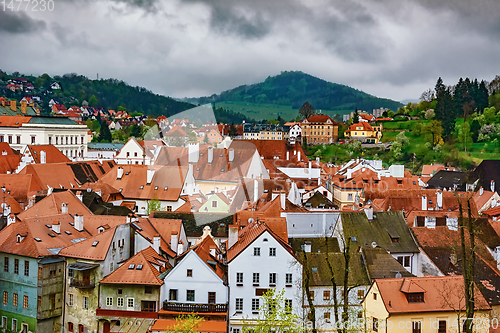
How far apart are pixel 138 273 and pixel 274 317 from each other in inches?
312

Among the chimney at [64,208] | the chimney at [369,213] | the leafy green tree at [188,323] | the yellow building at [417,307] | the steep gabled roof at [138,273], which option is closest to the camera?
the leafy green tree at [188,323]

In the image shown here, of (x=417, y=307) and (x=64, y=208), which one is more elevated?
(x=64, y=208)

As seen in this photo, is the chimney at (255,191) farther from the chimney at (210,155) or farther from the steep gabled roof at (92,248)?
the steep gabled roof at (92,248)

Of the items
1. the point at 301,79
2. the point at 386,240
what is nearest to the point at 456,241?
the point at 386,240

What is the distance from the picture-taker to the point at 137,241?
33.3 metres

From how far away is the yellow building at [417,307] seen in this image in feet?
83.4

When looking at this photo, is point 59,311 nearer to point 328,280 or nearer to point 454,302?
point 328,280

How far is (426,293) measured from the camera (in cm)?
2617

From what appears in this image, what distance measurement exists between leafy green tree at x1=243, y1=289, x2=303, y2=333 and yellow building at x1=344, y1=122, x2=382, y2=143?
324ft

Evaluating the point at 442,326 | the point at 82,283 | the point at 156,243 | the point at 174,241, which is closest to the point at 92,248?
the point at 82,283

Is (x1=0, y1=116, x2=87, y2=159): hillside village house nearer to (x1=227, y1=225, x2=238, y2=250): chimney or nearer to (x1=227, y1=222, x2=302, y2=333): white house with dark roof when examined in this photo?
→ (x1=227, y1=225, x2=238, y2=250): chimney

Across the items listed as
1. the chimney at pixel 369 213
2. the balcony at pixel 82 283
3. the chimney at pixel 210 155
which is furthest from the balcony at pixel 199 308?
the chimney at pixel 210 155

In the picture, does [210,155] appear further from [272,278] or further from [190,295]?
[272,278]

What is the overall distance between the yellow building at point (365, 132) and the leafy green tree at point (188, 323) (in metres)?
101
